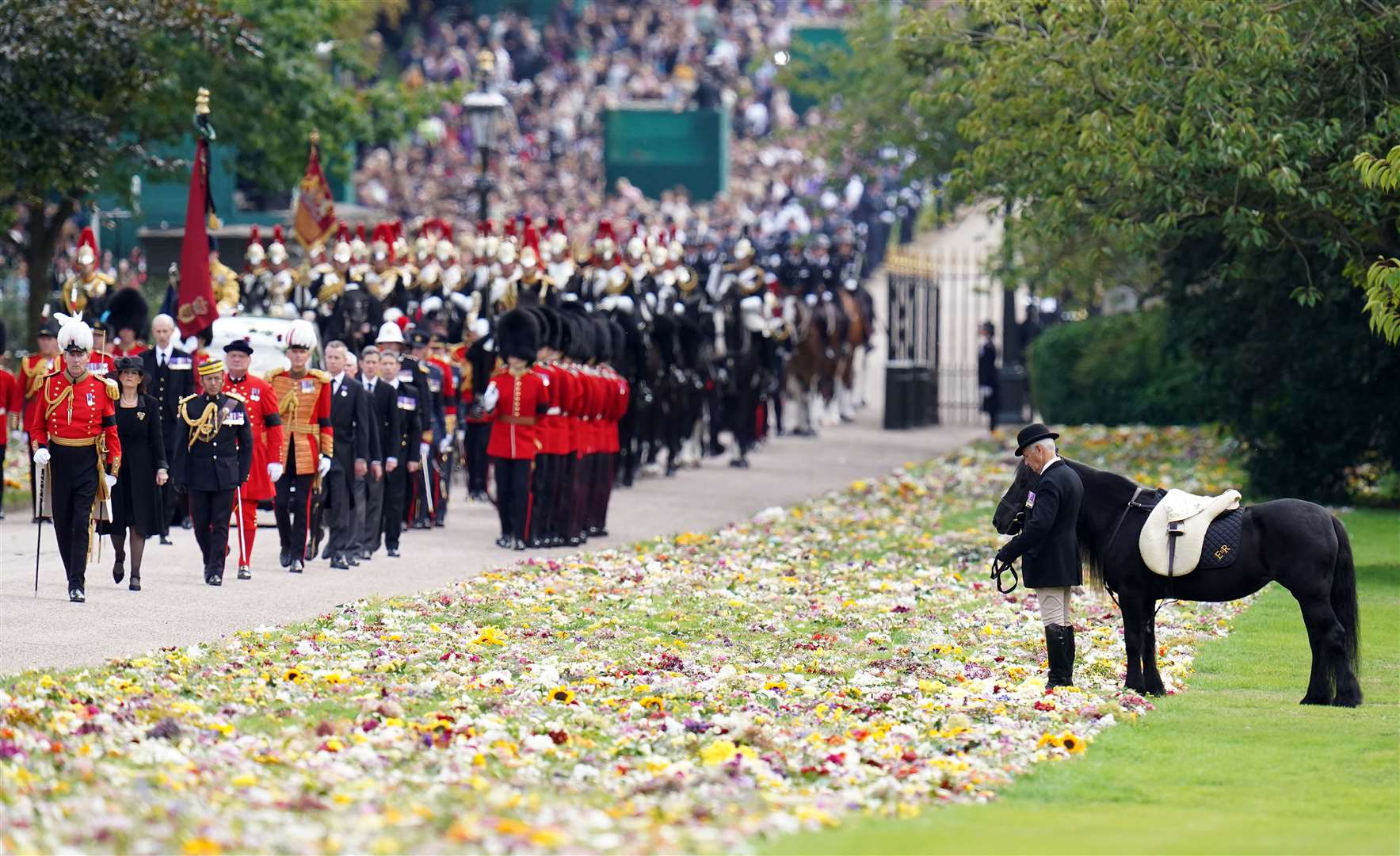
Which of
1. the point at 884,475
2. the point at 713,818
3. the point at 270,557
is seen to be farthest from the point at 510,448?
the point at 713,818

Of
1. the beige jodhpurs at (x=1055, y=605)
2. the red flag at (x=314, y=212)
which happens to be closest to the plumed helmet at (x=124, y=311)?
the red flag at (x=314, y=212)

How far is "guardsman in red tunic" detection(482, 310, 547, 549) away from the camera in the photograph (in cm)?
1947

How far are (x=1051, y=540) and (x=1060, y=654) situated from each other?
2.14 feet

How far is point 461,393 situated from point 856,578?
6.67 metres

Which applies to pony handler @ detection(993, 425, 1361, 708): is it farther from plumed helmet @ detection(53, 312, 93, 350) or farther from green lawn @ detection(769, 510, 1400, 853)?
plumed helmet @ detection(53, 312, 93, 350)

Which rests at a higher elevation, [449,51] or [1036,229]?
[449,51]

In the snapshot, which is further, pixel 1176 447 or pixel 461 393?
pixel 1176 447

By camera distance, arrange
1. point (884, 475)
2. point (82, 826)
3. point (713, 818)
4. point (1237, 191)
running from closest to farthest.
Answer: point (82, 826) → point (713, 818) → point (1237, 191) → point (884, 475)

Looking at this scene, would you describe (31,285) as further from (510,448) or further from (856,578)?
(856,578)

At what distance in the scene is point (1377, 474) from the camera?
82.3ft

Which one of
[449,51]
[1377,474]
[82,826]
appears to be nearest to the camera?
[82,826]

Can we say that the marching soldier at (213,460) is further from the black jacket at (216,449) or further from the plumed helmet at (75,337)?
the plumed helmet at (75,337)

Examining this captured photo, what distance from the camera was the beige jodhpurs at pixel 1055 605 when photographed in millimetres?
12445

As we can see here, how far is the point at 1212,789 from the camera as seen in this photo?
1001cm
